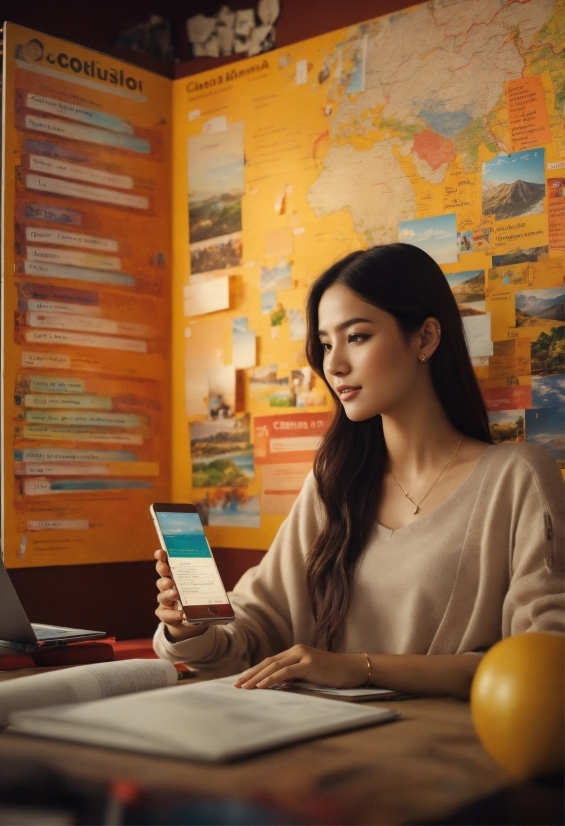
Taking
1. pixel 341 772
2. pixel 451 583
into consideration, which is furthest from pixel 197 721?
pixel 451 583

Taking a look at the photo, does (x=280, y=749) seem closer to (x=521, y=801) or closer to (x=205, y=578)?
(x=521, y=801)

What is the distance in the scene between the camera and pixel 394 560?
1.81 metres

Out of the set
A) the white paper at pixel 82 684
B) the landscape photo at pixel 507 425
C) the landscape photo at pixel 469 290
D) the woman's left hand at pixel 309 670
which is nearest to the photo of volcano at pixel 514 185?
the landscape photo at pixel 469 290

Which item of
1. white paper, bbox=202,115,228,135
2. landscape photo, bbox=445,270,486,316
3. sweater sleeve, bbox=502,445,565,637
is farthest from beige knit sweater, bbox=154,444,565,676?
white paper, bbox=202,115,228,135

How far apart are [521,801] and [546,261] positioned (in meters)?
1.37

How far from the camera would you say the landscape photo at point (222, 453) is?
2480 mm

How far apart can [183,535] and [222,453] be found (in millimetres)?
933

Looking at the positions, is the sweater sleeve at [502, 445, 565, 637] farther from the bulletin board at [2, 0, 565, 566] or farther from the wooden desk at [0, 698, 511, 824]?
the wooden desk at [0, 698, 511, 824]

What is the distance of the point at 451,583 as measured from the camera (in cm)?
172

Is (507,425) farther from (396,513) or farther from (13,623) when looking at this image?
(13,623)

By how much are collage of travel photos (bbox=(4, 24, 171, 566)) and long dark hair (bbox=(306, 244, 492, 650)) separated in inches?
28.7

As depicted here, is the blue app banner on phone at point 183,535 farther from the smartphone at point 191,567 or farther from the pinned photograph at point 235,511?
the pinned photograph at point 235,511

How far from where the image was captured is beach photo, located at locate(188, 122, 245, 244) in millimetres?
2537

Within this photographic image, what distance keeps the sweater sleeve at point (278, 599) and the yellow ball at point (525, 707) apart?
2.97ft
